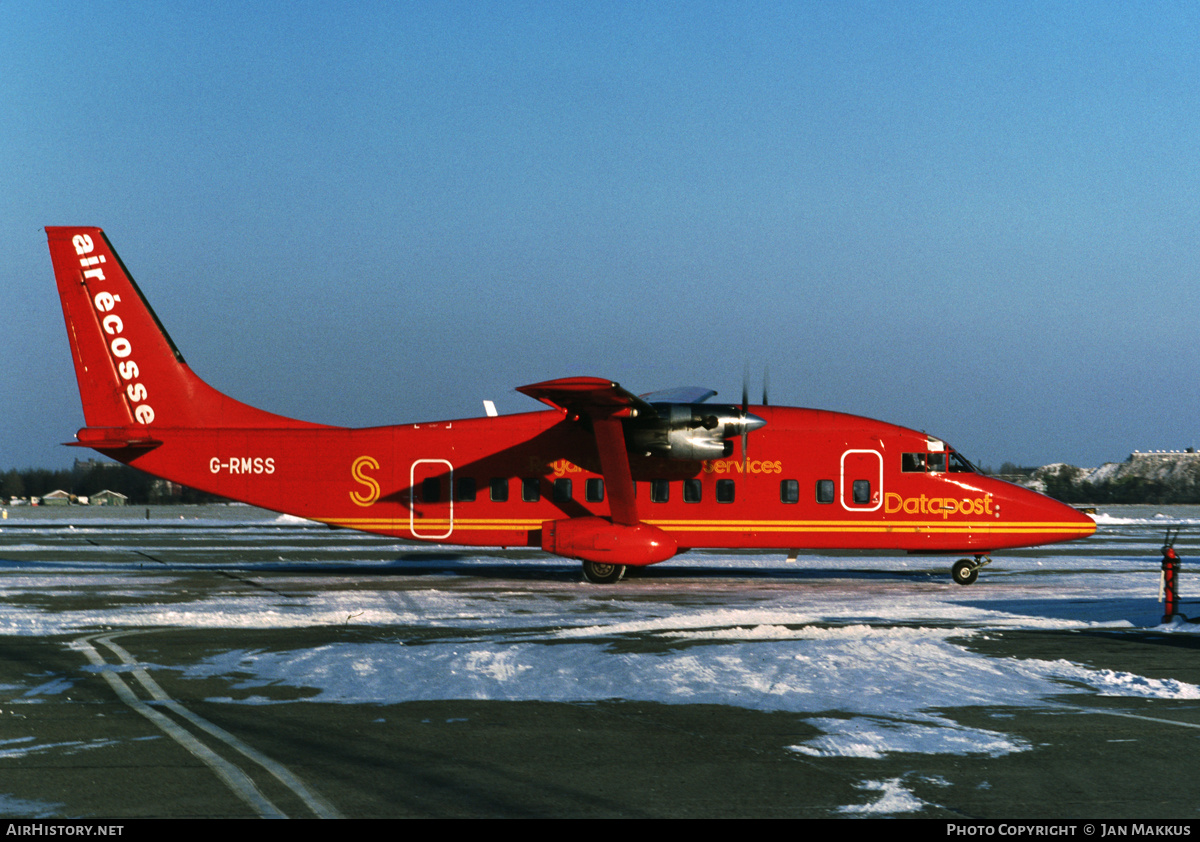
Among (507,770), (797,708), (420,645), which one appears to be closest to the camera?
(507,770)

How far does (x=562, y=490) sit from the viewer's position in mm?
22875


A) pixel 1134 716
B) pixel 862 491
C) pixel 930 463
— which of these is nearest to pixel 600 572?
pixel 862 491

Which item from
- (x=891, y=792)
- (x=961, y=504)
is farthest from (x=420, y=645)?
(x=961, y=504)

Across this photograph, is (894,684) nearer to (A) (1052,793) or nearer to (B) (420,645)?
(A) (1052,793)

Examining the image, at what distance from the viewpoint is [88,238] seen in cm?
2291

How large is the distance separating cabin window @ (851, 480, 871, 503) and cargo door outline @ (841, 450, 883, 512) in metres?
0.06

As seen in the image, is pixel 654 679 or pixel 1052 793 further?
pixel 654 679

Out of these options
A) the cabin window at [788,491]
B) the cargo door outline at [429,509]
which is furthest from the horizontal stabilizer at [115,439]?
the cabin window at [788,491]

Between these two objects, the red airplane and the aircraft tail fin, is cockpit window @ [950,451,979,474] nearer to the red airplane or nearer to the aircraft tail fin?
the red airplane

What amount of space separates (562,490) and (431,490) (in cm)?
293

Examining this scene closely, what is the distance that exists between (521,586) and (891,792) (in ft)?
50.9

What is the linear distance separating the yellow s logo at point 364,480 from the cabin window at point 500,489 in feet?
8.50

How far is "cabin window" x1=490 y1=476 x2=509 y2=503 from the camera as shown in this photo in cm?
2292

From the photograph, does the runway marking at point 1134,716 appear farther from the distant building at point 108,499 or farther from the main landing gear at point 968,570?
the distant building at point 108,499
